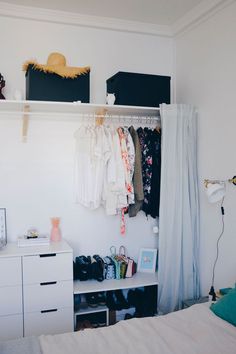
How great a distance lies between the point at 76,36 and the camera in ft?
11.1

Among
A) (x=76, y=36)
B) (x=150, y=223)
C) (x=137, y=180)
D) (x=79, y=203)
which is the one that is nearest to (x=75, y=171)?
(x=79, y=203)

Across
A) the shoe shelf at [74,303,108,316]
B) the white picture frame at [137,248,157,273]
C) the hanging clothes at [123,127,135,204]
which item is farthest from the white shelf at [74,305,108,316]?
the hanging clothes at [123,127,135,204]

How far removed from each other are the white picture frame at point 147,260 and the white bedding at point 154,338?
1.32m

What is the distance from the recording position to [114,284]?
3.12 meters

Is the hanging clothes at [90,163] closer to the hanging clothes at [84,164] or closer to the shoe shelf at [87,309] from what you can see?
the hanging clothes at [84,164]

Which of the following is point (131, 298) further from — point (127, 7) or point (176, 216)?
point (127, 7)

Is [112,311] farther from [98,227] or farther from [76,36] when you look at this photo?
[76,36]

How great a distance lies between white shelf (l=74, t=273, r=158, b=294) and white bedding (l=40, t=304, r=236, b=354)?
0.98 metres

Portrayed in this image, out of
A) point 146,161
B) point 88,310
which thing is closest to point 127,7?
point 146,161

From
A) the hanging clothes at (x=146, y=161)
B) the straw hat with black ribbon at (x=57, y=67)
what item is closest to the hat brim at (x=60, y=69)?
the straw hat with black ribbon at (x=57, y=67)

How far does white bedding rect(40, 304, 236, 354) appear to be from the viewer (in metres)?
1.76

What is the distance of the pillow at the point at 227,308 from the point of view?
80.8 inches

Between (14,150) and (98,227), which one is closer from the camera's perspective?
(14,150)

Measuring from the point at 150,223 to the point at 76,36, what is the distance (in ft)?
6.34
